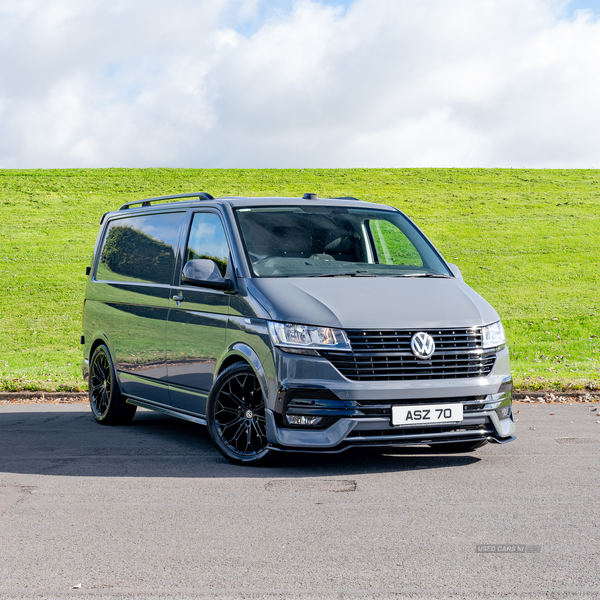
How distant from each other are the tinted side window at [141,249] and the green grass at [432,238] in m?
3.00

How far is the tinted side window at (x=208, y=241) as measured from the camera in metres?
7.09

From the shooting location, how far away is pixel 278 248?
23.2ft

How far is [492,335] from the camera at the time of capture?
21.4 ft

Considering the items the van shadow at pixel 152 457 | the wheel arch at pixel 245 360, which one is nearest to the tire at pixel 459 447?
the van shadow at pixel 152 457

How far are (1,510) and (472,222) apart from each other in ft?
113

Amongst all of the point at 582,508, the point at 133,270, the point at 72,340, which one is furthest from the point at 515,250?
the point at 582,508

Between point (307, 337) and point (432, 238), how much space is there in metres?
29.6

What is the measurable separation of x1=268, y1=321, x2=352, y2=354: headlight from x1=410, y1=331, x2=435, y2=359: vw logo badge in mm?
487

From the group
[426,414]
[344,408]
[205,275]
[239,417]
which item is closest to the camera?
[344,408]

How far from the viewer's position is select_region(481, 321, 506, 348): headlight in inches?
254

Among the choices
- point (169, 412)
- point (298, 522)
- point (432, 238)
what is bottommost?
point (298, 522)

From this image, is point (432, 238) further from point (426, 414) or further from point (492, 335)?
point (426, 414)

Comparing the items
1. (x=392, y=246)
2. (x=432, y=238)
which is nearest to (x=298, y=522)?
(x=392, y=246)

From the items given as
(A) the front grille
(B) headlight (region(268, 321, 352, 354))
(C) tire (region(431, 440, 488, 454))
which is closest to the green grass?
(C) tire (region(431, 440, 488, 454))
